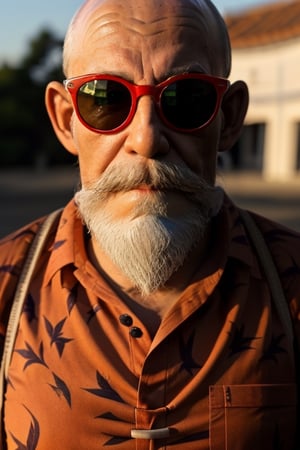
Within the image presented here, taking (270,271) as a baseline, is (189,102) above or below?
above

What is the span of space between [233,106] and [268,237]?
0.38 metres

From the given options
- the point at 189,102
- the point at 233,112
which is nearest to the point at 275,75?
the point at 233,112

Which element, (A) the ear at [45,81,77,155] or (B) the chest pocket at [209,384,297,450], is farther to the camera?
(A) the ear at [45,81,77,155]

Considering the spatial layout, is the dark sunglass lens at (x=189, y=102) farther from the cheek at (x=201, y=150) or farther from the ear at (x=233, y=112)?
the ear at (x=233, y=112)

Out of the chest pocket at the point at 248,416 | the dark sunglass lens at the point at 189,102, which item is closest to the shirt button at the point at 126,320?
the chest pocket at the point at 248,416

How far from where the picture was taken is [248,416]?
161 centimetres

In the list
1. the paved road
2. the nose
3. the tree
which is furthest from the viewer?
the tree

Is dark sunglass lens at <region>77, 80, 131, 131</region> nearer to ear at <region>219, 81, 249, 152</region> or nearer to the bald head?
the bald head

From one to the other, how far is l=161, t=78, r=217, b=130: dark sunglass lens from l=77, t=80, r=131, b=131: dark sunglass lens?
10 centimetres

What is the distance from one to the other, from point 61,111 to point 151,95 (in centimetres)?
41

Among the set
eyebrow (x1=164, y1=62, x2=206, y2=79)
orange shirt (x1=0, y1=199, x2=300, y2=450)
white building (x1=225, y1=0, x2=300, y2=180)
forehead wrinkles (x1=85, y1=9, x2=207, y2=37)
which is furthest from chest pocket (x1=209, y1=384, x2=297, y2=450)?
white building (x1=225, y1=0, x2=300, y2=180)

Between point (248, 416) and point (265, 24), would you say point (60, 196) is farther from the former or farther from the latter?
point (248, 416)

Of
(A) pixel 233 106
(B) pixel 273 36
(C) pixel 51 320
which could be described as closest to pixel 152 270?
(C) pixel 51 320

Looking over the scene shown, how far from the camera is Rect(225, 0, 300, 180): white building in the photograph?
834 inches
